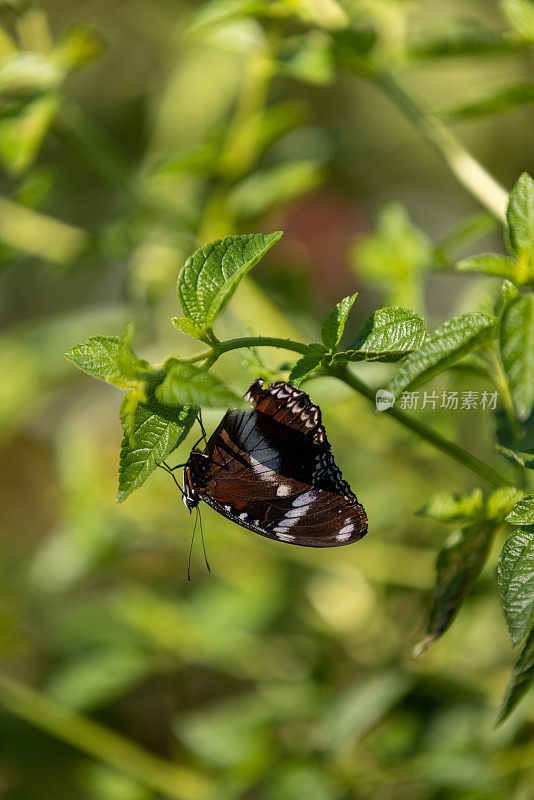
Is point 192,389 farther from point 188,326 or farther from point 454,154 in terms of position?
point 454,154

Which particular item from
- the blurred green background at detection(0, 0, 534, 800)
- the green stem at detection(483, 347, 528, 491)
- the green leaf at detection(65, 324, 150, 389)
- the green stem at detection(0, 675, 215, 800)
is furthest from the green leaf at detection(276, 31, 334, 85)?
the green stem at detection(0, 675, 215, 800)

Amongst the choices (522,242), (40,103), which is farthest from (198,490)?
(40,103)

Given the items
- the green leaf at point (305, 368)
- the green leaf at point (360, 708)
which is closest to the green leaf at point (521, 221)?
the green leaf at point (305, 368)

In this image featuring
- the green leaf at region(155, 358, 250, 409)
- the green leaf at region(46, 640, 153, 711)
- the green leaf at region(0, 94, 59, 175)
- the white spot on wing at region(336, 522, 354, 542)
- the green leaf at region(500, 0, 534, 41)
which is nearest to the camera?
the green leaf at region(155, 358, 250, 409)

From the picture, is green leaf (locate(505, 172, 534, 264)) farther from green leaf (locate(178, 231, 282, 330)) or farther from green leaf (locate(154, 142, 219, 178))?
green leaf (locate(154, 142, 219, 178))

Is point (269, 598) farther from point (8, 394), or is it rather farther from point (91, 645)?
point (8, 394)

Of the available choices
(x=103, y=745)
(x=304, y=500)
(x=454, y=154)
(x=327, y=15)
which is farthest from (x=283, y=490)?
(x=103, y=745)
